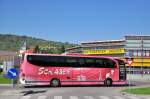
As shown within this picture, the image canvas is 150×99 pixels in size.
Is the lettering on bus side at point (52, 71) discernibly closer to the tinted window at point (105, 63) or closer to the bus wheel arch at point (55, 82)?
the bus wheel arch at point (55, 82)

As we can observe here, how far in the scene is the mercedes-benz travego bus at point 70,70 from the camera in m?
37.2

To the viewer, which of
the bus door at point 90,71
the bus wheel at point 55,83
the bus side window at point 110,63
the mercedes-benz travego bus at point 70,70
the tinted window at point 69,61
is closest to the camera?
the mercedes-benz travego bus at point 70,70

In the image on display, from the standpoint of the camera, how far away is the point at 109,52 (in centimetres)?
10250

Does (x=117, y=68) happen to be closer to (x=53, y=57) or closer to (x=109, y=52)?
(x=53, y=57)

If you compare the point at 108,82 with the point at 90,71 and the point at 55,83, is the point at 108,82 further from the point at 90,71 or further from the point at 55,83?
the point at 55,83

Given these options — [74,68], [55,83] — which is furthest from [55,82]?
[74,68]

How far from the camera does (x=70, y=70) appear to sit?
39.1 m

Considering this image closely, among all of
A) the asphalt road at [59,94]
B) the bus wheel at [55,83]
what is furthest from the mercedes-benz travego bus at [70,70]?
the asphalt road at [59,94]

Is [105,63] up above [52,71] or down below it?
above

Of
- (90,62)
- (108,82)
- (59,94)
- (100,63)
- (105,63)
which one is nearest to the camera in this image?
(59,94)

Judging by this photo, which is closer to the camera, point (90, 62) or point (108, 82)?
point (90, 62)

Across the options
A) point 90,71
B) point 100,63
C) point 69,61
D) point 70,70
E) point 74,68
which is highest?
point 69,61

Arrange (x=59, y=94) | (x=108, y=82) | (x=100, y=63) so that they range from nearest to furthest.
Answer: (x=59, y=94) → (x=100, y=63) → (x=108, y=82)

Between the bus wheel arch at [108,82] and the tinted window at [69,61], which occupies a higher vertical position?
the tinted window at [69,61]
